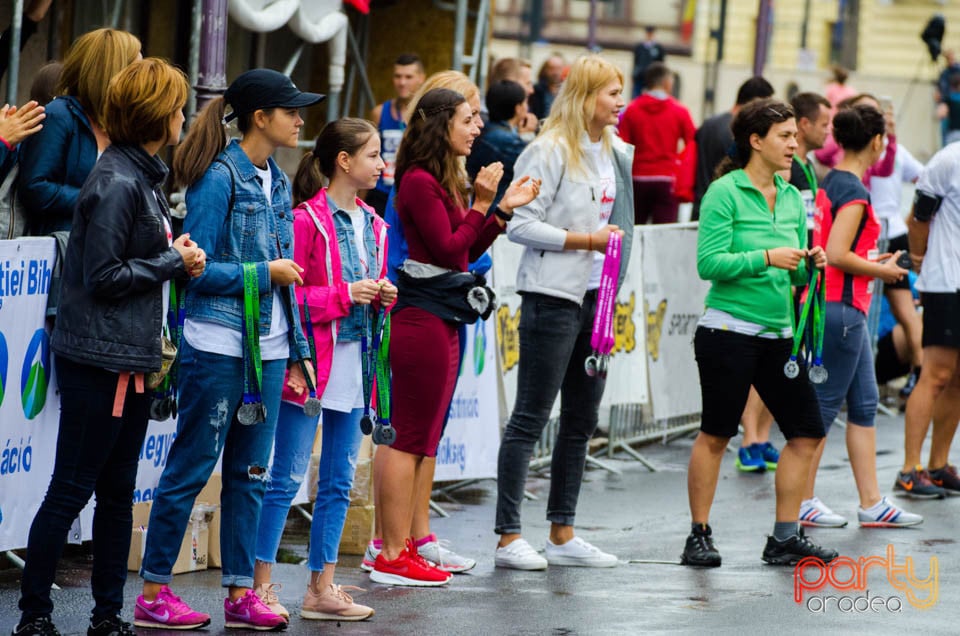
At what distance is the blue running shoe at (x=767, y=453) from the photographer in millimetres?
10508

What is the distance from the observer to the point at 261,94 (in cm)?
579

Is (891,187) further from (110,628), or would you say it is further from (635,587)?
(110,628)

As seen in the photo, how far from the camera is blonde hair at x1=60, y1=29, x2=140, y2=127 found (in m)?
5.93

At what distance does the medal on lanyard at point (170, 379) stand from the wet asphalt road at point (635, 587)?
84 cm

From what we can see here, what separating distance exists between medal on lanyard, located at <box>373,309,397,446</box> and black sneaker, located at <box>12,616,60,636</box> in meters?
1.44

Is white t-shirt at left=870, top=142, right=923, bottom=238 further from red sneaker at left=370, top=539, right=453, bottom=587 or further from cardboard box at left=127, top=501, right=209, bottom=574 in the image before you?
cardboard box at left=127, top=501, right=209, bottom=574

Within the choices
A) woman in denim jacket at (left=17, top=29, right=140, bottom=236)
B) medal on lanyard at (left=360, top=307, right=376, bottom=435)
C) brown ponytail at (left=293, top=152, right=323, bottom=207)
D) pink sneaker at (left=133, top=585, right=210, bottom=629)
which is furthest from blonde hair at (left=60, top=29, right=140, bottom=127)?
pink sneaker at (left=133, top=585, right=210, bottom=629)

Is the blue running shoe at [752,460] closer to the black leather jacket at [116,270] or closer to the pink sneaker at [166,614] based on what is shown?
the pink sneaker at [166,614]

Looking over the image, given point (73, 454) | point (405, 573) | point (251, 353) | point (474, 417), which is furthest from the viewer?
point (474, 417)

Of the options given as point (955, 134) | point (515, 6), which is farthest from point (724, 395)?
point (515, 6)

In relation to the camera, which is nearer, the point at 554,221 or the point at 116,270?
the point at 116,270

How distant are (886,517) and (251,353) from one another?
13.9 ft

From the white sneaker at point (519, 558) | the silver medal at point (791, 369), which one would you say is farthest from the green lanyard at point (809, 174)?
the white sneaker at point (519, 558)

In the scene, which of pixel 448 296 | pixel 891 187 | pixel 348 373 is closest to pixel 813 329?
pixel 448 296
